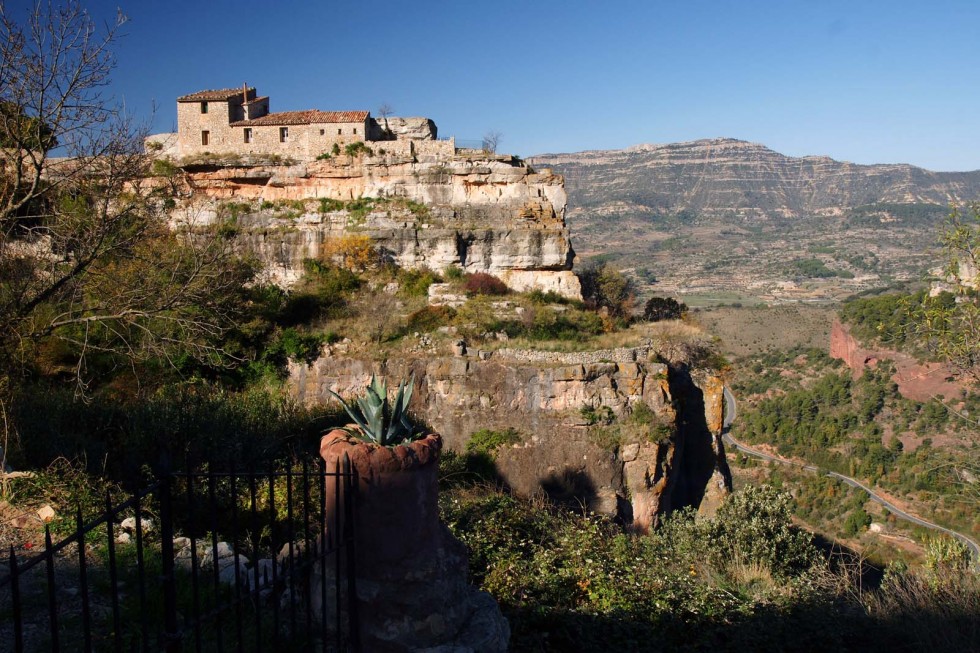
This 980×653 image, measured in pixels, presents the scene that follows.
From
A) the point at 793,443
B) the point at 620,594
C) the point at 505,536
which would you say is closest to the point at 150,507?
Result: the point at 505,536

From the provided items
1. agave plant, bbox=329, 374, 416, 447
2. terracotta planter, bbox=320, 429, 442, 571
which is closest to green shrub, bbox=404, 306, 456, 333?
agave plant, bbox=329, 374, 416, 447

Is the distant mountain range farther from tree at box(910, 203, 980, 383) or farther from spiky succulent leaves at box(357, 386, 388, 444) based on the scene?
spiky succulent leaves at box(357, 386, 388, 444)

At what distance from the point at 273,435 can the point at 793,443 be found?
30706 millimetres

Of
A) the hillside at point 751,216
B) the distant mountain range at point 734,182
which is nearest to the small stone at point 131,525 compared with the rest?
the hillside at point 751,216

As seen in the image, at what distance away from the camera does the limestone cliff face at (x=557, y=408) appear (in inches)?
→ 521

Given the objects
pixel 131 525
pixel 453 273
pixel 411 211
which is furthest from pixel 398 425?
pixel 411 211

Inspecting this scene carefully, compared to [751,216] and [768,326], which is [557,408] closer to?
[768,326]

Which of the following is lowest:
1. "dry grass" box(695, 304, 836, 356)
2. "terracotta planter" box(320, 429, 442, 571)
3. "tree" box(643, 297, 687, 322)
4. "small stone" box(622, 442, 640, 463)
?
"dry grass" box(695, 304, 836, 356)

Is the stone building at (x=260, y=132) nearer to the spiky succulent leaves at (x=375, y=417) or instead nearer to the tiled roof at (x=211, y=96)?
the tiled roof at (x=211, y=96)

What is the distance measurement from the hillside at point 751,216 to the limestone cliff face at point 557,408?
61.4m

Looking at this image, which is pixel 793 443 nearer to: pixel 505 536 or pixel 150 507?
pixel 505 536

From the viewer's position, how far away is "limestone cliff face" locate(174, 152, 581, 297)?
19688 millimetres

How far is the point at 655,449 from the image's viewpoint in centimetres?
1321

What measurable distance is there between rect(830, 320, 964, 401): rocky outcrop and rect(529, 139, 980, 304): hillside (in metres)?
29.9
